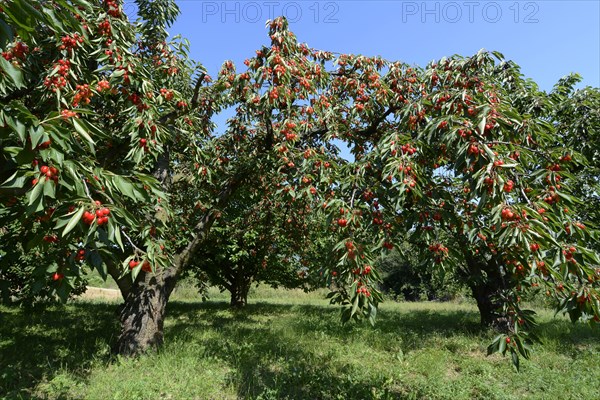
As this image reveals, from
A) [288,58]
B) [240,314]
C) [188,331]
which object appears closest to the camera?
[288,58]

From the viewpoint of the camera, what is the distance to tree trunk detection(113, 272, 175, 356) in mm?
5949

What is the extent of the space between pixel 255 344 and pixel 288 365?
1447 mm

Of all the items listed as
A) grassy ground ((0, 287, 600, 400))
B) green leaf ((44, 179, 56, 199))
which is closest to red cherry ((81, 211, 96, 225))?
green leaf ((44, 179, 56, 199))

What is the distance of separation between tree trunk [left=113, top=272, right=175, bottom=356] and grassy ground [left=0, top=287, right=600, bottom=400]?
329mm

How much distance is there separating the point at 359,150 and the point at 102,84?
11.4ft

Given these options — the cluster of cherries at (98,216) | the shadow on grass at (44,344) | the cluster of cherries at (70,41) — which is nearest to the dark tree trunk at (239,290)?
the shadow on grass at (44,344)

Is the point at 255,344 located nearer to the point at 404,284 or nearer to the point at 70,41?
the point at 70,41

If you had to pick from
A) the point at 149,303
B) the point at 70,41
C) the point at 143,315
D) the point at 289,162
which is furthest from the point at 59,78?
the point at 143,315

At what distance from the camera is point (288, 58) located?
185 inches

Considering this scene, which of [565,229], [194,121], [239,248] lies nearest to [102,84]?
[194,121]

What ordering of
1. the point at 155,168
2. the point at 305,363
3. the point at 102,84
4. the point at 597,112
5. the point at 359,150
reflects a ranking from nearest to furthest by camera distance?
the point at 102,84, the point at 359,150, the point at 305,363, the point at 597,112, the point at 155,168

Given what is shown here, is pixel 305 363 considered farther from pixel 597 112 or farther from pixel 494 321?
pixel 597 112

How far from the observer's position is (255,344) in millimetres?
7066

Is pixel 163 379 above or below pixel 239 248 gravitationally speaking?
below
